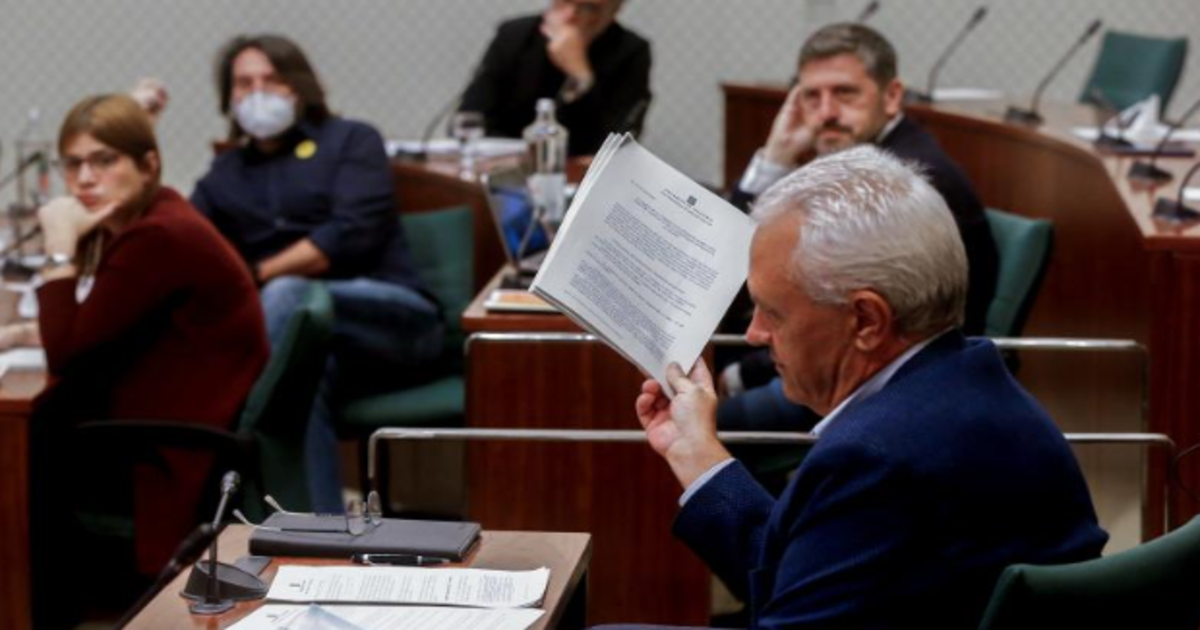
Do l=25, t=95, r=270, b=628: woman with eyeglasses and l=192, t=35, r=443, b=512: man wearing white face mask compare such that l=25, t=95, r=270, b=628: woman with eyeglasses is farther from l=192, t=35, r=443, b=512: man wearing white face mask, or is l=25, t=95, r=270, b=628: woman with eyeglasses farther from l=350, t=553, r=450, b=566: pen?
l=350, t=553, r=450, b=566: pen

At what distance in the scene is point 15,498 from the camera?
3.79m

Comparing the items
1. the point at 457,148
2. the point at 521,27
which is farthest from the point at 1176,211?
Result: the point at 521,27

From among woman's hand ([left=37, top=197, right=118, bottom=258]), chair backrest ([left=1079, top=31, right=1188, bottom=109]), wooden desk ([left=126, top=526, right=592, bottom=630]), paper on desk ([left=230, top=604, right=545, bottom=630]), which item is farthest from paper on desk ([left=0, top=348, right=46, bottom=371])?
chair backrest ([left=1079, top=31, right=1188, bottom=109])

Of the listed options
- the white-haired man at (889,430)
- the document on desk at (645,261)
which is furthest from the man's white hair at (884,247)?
the document on desk at (645,261)

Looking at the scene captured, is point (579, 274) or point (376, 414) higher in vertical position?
point (579, 274)

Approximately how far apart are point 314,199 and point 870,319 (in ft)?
11.1

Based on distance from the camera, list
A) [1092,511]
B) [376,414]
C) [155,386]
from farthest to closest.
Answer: [376,414] → [155,386] → [1092,511]

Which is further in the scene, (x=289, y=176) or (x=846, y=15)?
(x=846, y=15)

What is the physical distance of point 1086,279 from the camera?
494cm

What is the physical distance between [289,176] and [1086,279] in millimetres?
2119

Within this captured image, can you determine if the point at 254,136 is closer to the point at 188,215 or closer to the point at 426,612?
the point at 188,215

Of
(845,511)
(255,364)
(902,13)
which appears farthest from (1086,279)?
(902,13)

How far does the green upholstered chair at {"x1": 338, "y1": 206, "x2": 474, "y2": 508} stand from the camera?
15.3ft

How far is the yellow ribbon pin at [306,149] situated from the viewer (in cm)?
529
